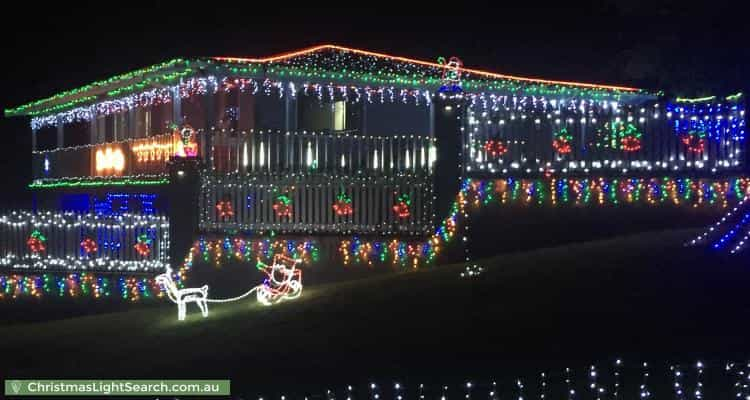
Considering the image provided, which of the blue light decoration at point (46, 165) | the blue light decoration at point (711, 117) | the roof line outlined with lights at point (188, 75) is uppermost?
the roof line outlined with lights at point (188, 75)

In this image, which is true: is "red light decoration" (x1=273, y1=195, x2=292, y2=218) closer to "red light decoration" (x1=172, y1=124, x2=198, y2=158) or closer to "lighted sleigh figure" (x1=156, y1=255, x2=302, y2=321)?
"lighted sleigh figure" (x1=156, y1=255, x2=302, y2=321)

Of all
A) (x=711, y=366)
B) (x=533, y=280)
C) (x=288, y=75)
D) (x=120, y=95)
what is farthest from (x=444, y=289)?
(x=120, y=95)

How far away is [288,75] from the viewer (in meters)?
17.8

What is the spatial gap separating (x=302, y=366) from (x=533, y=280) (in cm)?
402

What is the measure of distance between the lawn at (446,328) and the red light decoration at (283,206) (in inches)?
57.1

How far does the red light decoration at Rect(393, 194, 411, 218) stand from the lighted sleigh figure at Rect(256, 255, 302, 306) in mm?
2047

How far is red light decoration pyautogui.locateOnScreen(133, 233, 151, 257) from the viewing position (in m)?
15.8

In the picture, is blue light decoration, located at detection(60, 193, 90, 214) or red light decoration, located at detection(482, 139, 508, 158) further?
blue light decoration, located at detection(60, 193, 90, 214)

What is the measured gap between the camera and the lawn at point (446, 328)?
10.6 m

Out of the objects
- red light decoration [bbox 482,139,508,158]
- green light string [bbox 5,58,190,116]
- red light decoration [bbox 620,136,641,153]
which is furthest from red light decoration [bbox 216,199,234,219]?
red light decoration [bbox 620,136,641,153]

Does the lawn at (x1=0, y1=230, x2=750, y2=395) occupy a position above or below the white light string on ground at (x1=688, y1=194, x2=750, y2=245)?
below

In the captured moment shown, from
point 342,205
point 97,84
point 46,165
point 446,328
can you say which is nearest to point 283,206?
Answer: point 342,205

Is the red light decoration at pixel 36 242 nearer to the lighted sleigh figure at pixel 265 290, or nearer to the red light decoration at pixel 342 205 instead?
the lighted sleigh figure at pixel 265 290

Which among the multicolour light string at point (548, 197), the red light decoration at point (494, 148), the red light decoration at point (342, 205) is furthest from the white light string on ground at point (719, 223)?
the red light decoration at point (342, 205)
